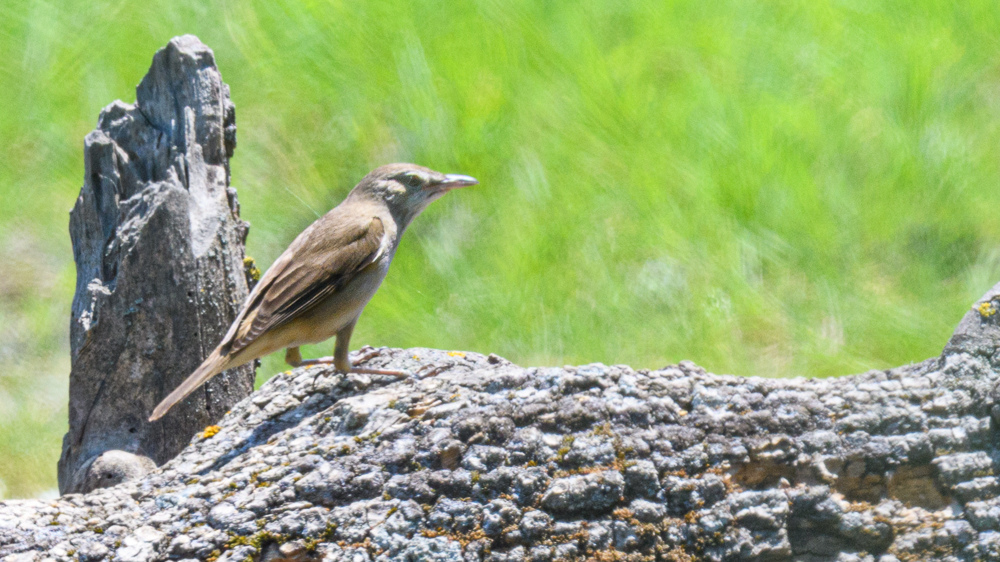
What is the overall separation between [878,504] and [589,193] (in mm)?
3563

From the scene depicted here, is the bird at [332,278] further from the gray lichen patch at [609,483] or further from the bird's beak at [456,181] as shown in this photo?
the gray lichen patch at [609,483]

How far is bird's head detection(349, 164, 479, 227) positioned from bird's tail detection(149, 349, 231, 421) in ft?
4.36

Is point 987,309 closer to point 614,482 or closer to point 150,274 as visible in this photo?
point 614,482

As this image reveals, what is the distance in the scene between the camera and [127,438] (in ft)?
15.0

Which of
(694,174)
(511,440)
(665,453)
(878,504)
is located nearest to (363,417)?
(511,440)

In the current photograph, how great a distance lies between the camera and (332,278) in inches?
187

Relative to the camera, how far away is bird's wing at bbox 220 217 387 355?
449 centimetres

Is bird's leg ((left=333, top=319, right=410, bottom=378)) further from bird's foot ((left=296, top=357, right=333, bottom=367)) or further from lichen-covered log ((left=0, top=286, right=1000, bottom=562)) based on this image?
lichen-covered log ((left=0, top=286, right=1000, bottom=562))

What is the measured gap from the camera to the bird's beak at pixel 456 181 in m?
5.12

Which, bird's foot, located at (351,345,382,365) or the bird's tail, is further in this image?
bird's foot, located at (351,345,382,365)

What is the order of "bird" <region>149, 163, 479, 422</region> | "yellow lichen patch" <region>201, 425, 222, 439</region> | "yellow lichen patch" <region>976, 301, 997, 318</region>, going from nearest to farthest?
1. "yellow lichen patch" <region>976, 301, 997, 318</region>
2. "yellow lichen patch" <region>201, 425, 222, 439</region>
3. "bird" <region>149, 163, 479, 422</region>

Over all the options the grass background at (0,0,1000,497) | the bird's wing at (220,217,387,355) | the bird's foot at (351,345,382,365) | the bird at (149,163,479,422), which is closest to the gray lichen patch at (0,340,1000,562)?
the bird at (149,163,479,422)

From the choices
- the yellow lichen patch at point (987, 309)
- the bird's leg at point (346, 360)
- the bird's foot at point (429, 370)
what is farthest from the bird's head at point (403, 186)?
the yellow lichen patch at point (987, 309)

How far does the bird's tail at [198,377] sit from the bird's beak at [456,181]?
1.57 m
